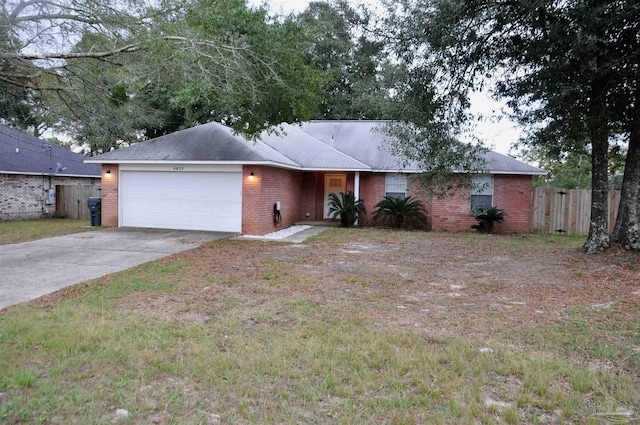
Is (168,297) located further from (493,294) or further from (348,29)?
(348,29)

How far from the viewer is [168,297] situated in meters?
5.95

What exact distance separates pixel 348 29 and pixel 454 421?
35.2 feet

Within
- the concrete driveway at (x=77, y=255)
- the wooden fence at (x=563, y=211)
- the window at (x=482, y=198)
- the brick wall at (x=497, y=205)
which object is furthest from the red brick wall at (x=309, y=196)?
the wooden fence at (x=563, y=211)

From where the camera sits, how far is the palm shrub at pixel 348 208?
1583 cm

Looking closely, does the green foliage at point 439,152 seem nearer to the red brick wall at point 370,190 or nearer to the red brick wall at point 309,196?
the red brick wall at point 370,190

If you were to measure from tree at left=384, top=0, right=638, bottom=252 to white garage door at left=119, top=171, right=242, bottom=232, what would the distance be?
703cm

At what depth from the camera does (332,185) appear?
707 inches

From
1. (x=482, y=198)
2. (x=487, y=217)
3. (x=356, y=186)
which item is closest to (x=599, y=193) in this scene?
(x=487, y=217)

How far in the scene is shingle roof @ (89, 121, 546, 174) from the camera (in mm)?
13414

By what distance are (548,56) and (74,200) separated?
61.4ft

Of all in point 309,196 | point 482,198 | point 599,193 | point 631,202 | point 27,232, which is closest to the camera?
point 631,202

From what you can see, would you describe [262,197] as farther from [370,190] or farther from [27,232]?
[27,232]

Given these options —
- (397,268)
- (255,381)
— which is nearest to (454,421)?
(255,381)

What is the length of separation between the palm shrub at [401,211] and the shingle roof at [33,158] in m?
14.2
